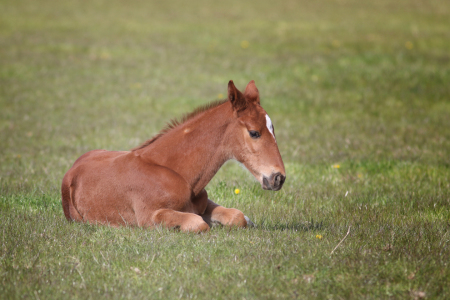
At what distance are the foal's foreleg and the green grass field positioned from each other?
183 millimetres

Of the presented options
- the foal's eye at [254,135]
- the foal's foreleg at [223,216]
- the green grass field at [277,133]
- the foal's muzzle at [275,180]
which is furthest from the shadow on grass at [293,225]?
the foal's eye at [254,135]

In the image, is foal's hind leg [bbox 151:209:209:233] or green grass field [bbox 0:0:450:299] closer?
green grass field [bbox 0:0:450:299]

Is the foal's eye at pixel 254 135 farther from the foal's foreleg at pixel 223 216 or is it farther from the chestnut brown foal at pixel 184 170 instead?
the foal's foreleg at pixel 223 216

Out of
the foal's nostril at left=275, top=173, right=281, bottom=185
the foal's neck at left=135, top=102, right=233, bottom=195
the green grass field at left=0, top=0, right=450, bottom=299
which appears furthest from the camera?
the foal's neck at left=135, top=102, right=233, bottom=195

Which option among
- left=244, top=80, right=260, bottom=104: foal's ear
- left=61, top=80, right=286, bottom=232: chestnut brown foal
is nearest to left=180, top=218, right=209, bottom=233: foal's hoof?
left=61, top=80, right=286, bottom=232: chestnut brown foal

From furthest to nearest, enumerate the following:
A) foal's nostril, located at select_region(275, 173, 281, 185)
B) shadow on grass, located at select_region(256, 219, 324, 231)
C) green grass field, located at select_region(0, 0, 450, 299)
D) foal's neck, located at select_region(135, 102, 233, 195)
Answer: shadow on grass, located at select_region(256, 219, 324, 231)
foal's neck, located at select_region(135, 102, 233, 195)
foal's nostril, located at select_region(275, 173, 281, 185)
green grass field, located at select_region(0, 0, 450, 299)

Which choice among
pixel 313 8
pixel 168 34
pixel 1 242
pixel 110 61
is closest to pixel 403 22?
pixel 313 8

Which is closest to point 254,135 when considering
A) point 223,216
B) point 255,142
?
point 255,142

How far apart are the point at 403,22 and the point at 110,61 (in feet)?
48.0

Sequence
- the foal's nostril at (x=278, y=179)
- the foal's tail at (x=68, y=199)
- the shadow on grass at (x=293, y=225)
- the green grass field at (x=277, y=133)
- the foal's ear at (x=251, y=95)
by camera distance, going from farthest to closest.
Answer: the foal's tail at (x=68, y=199) < the shadow on grass at (x=293, y=225) < the foal's ear at (x=251, y=95) < the foal's nostril at (x=278, y=179) < the green grass field at (x=277, y=133)

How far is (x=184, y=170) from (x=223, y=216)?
0.72 m

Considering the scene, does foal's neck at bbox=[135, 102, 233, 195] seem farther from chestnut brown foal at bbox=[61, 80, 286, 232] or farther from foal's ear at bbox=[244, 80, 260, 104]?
foal's ear at bbox=[244, 80, 260, 104]

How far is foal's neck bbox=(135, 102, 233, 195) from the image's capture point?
571 cm

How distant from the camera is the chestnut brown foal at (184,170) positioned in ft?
18.1
